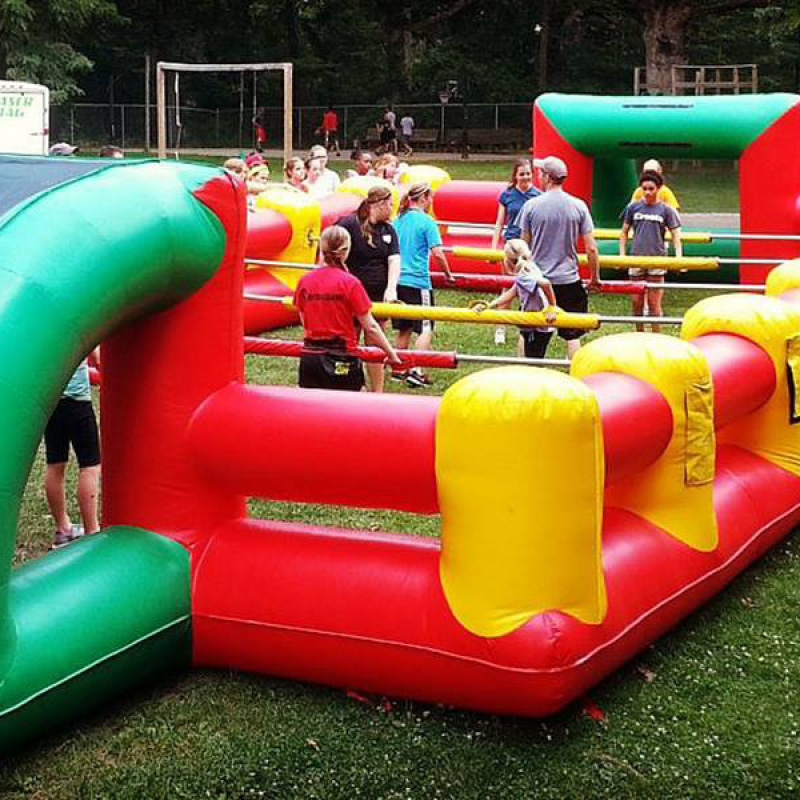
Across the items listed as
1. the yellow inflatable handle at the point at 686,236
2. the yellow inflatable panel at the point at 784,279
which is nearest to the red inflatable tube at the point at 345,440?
the yellow inflatable panel at the point at 784,279

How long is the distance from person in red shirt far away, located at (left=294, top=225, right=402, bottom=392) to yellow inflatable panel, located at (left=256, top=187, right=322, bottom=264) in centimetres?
641

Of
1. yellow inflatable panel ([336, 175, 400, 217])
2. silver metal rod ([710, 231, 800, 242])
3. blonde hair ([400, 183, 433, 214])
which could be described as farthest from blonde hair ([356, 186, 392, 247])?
yellow inflatable panel ([336, 175, 400, 217])

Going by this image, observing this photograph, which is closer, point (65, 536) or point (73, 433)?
point (73, 433)

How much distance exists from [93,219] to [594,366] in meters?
2.22

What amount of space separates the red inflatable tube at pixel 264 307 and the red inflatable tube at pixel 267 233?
234 mm

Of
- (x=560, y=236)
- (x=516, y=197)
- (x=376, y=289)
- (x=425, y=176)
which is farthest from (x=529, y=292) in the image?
(x=425, y=176)

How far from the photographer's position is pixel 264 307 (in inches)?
523

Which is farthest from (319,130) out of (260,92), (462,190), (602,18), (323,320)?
(323,320)

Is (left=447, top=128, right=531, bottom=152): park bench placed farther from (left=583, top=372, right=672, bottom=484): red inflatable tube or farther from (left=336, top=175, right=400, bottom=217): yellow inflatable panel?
(left=583, top=372, right=672, bottom=484): red inflatable tube

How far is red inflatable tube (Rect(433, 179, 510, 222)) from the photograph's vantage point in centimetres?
1773

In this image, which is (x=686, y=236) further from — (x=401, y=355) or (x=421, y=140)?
(x=421, y=140)

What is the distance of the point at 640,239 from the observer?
1292cm

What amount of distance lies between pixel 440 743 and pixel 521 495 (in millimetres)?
909

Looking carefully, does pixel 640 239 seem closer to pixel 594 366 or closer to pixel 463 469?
pixel 594 366
